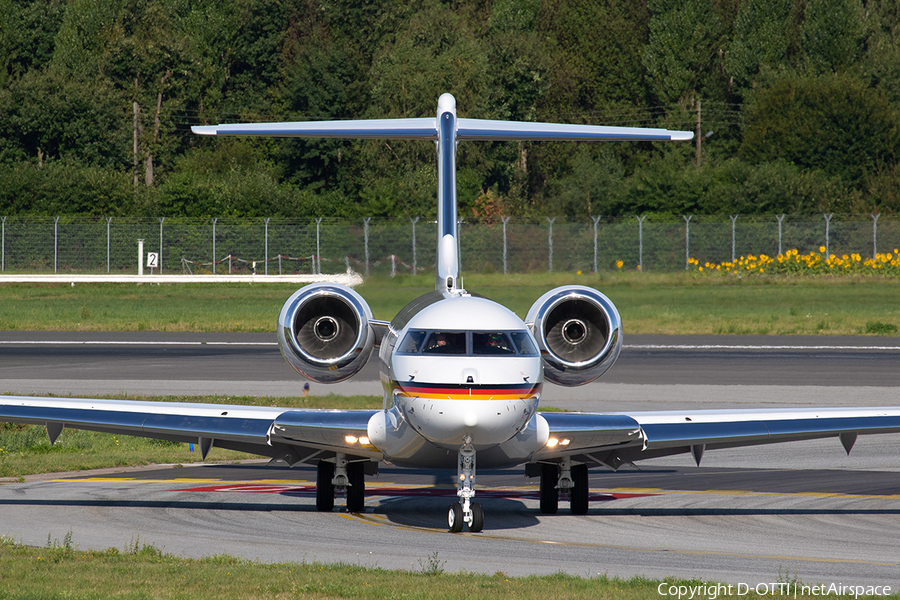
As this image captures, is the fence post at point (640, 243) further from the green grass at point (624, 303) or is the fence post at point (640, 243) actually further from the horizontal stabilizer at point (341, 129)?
the horizontal stabilizer at point (341, 129)

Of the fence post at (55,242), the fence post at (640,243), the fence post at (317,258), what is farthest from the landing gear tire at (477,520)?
the fence post at (55,242)

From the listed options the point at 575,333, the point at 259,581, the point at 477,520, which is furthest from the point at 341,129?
the point at 259,581

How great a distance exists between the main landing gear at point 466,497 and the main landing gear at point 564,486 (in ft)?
6.14

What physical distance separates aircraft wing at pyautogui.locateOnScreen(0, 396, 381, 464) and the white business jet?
0.02 metres

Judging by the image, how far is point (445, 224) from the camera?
1622 cm

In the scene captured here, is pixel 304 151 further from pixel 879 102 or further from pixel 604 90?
pixel 879 102

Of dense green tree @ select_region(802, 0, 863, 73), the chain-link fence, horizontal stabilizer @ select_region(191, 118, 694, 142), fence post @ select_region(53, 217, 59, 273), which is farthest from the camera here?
dense green tree @ select_region(802, 0, 863, 73)

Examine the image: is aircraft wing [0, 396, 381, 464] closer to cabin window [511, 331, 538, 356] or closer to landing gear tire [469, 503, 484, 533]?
landing gear tire [469, 503, 484, 533]

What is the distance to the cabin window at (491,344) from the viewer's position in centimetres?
1209

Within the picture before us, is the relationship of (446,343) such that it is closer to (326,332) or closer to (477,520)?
(477,520)

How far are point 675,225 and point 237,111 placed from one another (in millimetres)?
49600

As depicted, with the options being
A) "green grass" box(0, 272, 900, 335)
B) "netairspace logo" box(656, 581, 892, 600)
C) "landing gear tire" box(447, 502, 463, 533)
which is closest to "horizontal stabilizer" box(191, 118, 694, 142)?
"landing gear tire" box(447, 502, 463, 533)

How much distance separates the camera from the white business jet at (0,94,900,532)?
11914 mm

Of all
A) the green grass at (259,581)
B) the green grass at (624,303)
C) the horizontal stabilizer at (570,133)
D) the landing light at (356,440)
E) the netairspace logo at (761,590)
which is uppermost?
the horizontal stabilizer at (570,133)
